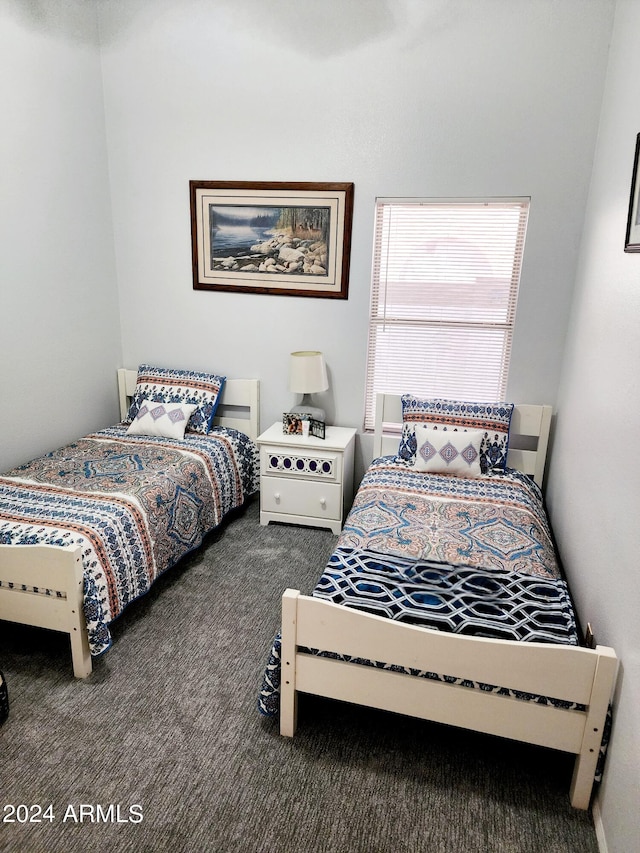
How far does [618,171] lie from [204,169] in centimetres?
228

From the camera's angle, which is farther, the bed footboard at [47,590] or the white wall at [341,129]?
the white wall at [341,129]

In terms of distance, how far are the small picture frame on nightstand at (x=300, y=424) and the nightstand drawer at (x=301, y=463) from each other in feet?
0.52

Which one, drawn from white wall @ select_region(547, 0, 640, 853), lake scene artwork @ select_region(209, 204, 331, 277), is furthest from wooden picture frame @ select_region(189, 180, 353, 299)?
white wall @ select_region(547, 0, 640, 853)

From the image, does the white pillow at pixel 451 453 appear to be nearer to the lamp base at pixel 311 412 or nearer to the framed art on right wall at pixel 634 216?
the lamp base at pixel 311 412

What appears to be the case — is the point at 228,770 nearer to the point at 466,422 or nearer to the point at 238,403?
the point at 466,422

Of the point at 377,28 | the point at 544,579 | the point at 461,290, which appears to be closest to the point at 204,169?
the point at 377,28

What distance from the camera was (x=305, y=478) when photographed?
3273 millimetres

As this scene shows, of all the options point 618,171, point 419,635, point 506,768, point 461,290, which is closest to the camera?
point 419,635

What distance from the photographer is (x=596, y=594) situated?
1.88 meters

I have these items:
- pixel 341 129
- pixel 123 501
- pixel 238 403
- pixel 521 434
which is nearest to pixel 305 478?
pixel 238 403

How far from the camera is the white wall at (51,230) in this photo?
9.33 feet

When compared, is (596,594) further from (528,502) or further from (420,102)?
(420,102)

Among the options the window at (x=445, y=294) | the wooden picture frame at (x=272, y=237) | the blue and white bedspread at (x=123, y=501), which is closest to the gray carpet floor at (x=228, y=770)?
the blue and white bedspread at (x=123, y=501)

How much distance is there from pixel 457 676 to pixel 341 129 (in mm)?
2840
